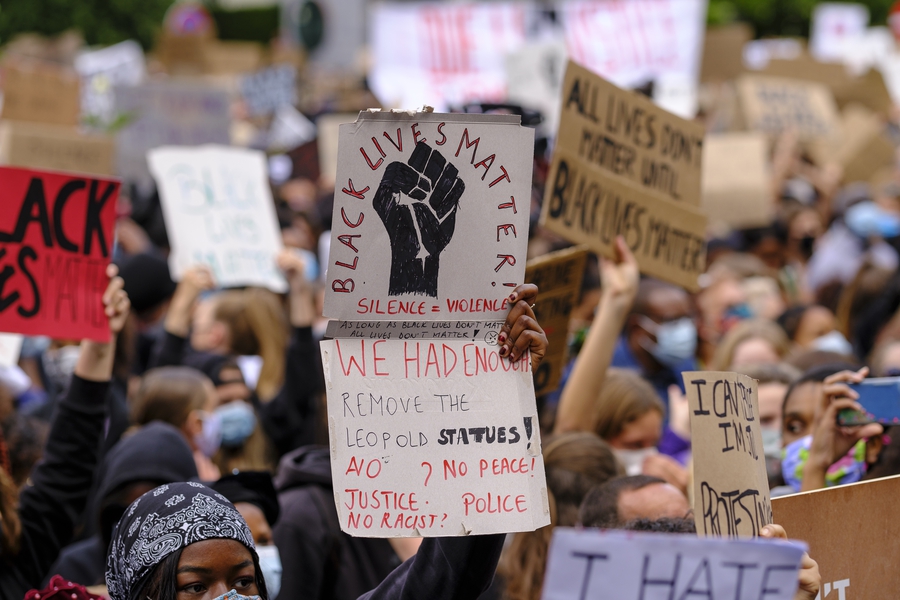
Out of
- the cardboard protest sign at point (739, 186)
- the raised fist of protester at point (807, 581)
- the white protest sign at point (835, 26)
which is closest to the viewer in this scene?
the raised fist of protester at point (807, 581)

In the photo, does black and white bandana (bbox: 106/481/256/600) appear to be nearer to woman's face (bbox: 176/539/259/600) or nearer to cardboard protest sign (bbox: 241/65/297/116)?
woman's face (bbox: 176/539/259/600)

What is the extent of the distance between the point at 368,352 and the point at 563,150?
1997 millimetres

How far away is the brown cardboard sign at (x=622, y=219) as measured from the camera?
4141 millimetres

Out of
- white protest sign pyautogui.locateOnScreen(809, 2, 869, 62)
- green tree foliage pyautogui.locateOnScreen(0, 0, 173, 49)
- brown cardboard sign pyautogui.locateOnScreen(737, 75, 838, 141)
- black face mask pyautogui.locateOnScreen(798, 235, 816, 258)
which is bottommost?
black face mask pyautogui.locateOnScreen(798, 235, 816, 258)

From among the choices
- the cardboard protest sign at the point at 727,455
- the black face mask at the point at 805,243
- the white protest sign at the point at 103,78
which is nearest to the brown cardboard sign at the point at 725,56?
the black face mask at the point at 805,243

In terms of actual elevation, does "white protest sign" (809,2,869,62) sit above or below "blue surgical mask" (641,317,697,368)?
above

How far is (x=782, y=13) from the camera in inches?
1479

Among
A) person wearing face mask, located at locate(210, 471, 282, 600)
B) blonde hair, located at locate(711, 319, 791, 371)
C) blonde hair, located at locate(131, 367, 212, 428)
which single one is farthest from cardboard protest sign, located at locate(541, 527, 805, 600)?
blonde hair, located at locate(711, 319, 791, 371)

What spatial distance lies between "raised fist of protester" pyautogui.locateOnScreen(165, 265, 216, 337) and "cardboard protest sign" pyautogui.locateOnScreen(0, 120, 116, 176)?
2108 millimetres

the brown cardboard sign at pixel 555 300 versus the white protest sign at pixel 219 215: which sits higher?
the white protest sign at pixel 219 215

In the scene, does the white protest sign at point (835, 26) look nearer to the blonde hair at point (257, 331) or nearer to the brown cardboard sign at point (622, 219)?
the blonde hair at point (257, 331)

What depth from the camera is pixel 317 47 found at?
98.0ft

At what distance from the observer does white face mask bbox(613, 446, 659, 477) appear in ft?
14.0

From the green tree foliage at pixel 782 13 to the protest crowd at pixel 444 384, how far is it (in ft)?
100
